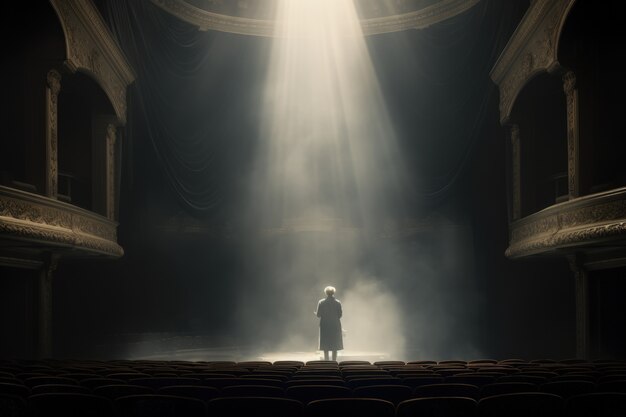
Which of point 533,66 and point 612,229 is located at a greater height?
point 533,66

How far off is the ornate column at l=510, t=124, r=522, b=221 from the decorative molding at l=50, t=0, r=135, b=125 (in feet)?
28.0

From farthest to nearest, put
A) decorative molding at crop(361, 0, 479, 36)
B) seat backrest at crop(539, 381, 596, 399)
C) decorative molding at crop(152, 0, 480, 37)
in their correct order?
decorative molding at crop(152, 0, 480, 37) < decorative molding at crop(361, 0, 479, 36) < seat backrest at crop(539, 381, 596, 399)

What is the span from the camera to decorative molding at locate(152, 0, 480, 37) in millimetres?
16969

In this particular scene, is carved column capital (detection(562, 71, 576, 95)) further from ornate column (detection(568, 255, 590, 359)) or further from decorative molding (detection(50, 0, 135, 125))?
decorative molding (detection(50, 0, 135, 125))

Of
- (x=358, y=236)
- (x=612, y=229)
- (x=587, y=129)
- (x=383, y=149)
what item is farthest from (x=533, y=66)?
(x=358, y=236)

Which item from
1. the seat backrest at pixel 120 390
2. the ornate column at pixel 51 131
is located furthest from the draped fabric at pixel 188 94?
the seat backrest at pixel 120 390

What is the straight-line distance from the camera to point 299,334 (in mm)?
18672

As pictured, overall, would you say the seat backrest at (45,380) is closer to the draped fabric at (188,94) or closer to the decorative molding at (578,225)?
the decorative molding at (578,225)

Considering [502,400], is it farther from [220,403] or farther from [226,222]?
[226,222]

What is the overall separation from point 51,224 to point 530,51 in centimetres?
901

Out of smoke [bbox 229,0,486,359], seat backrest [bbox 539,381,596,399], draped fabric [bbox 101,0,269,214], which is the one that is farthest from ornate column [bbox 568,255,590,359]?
draped fabric [bbox 101,0,269,214]

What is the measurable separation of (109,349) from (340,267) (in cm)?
695

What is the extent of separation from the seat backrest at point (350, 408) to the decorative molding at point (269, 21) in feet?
48.7

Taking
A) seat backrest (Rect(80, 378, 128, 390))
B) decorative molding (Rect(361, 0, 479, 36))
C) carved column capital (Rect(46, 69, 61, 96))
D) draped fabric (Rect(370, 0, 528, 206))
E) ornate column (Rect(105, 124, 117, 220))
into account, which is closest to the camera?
seat backrest (Rect(80, 378, 128, 390))
